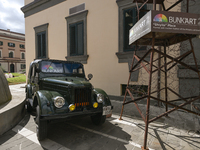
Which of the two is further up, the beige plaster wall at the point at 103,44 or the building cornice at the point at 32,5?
the building cornice at the point at 32,5

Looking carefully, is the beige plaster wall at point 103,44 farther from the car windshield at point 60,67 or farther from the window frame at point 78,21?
the car windshield at point 60,67

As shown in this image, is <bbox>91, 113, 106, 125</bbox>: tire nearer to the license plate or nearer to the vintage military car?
the vintage military car

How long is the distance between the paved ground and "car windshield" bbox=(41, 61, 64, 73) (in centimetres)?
171

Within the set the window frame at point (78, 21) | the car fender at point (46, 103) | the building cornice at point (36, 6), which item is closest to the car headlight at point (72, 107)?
the car fender at point (46, 103)

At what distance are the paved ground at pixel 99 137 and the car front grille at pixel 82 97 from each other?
32.3 inches

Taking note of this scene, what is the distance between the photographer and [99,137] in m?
3.23

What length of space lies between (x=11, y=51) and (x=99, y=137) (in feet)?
147

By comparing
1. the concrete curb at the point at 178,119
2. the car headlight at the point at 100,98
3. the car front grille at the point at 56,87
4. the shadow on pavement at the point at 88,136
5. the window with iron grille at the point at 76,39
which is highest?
the window with iron grille at the point at 76,39

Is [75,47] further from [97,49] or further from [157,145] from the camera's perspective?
[157,145]

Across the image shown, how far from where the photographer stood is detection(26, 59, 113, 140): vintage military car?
295 centimetres

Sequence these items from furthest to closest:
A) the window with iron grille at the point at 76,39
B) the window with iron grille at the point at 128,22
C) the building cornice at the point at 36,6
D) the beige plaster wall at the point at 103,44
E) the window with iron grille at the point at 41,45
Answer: the window with iron grille at the point at 41,45 < the building cornice at the point at 36,6 < the window with iron grille at the point at 76,39 < the beige plaster wall at the point at 103,44 < the window with iron grille at the point at 128,22

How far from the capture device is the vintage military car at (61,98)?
116 inches

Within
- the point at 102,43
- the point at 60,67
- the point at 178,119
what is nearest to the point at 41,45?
the point at 102,43

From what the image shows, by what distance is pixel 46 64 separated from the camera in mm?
4254
